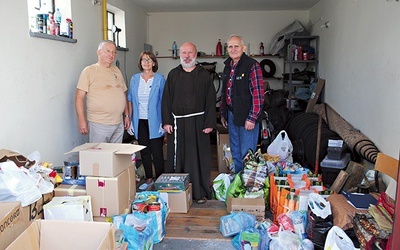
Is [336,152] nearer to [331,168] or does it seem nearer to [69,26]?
[331,168]

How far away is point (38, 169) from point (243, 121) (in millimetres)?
1738

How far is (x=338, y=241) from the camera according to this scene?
6.66 feet

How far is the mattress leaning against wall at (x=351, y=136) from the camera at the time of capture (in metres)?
3.07

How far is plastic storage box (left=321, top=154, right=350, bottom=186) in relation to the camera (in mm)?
3354

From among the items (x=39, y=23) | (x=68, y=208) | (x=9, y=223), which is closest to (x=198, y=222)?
(x=68, y=208)

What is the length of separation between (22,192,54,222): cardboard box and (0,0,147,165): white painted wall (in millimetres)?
483

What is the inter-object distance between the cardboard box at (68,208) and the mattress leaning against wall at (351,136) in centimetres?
223

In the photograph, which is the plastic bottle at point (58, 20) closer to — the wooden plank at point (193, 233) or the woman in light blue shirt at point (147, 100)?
the woman in light blue shirt at point (147, 100)

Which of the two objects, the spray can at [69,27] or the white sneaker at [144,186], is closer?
the spray can at [69,27]

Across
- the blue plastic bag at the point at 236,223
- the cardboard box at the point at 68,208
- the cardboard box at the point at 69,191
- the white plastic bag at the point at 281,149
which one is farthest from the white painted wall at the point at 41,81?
the white plastic bag at the point at 281,149

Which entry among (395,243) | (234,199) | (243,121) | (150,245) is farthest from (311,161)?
(395,243)

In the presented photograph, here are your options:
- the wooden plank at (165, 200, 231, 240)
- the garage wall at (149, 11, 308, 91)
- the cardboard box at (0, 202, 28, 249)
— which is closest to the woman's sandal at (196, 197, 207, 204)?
the wooden plank at (165, 200, 231, 240)

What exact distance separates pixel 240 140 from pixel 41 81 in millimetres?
1790

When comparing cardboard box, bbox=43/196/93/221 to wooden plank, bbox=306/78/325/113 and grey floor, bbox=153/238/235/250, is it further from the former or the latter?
wooden plank, bbox=306/78/325/113
